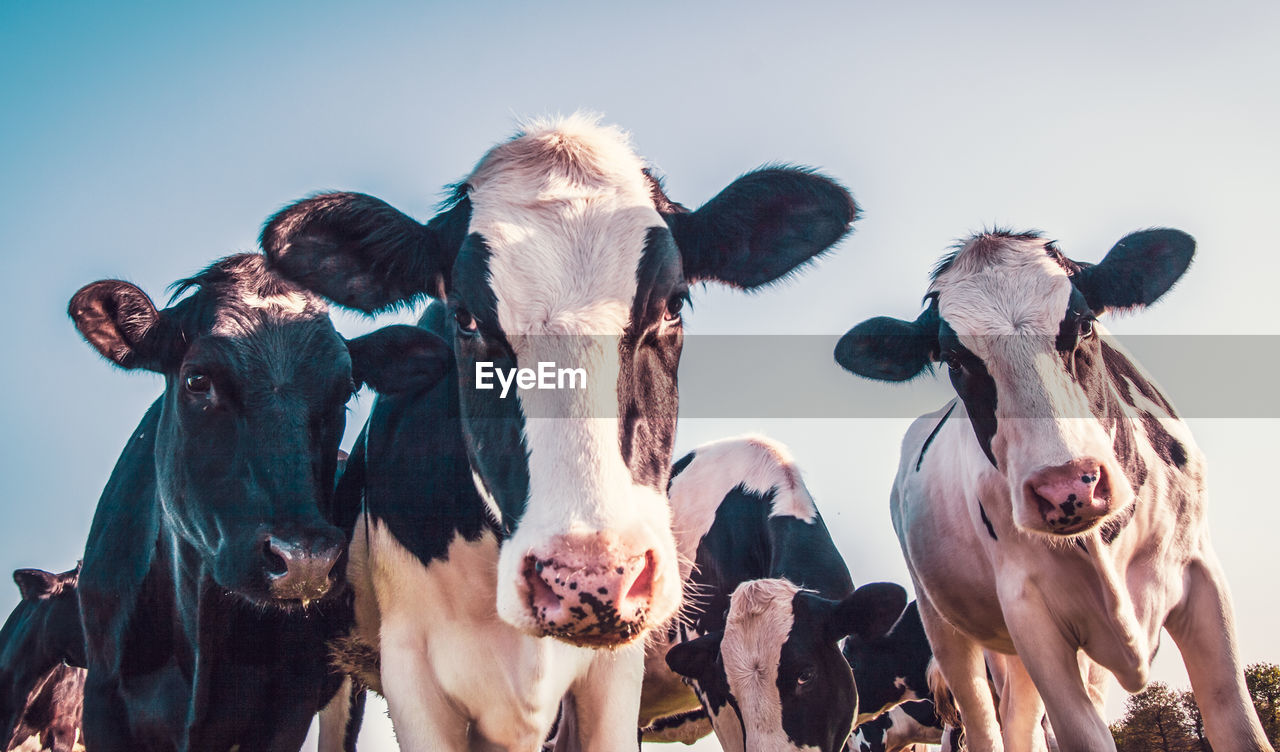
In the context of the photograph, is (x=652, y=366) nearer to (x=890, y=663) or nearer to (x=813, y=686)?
(x=813, y=686)

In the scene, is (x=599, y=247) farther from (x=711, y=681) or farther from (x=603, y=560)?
(x=711, y=681)

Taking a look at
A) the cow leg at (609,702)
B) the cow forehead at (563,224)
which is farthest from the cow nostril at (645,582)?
the cow leg at (609,702)

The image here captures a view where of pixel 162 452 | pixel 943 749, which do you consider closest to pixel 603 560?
pixel 162 452

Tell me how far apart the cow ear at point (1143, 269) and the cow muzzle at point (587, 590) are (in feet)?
12.7

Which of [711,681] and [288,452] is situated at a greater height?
[288,452]

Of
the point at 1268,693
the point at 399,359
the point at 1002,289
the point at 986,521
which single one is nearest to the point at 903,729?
the point at 1268,693

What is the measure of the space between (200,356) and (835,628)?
3.71 meters

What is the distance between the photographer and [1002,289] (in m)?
5.55

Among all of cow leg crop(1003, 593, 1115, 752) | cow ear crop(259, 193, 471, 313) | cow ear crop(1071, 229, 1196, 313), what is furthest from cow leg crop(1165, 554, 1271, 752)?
cow ear crop(259, 193, 471, 313)

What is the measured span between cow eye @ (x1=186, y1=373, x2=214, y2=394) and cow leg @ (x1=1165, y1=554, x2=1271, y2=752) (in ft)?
15.6

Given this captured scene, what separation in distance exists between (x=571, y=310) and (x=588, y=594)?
3.23 feet

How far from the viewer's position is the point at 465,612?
426cm

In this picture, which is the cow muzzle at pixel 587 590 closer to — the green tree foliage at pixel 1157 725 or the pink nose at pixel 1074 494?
the pink nose at pixel 1074 494

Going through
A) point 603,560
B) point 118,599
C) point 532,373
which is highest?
point 532,373
